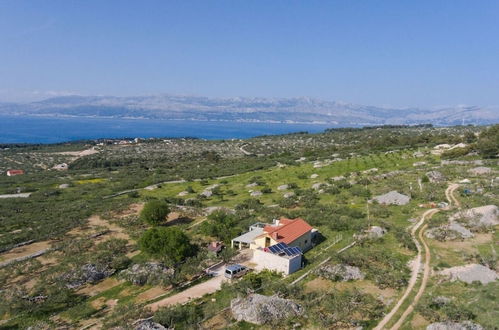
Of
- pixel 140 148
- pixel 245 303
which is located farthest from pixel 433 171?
pixel 140 148

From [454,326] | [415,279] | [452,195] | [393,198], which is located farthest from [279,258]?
[452,195]

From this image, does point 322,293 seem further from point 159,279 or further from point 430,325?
point 159,279

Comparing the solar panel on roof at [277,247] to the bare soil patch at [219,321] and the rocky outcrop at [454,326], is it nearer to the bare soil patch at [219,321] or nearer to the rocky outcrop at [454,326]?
the bare soil patch at [219,321]

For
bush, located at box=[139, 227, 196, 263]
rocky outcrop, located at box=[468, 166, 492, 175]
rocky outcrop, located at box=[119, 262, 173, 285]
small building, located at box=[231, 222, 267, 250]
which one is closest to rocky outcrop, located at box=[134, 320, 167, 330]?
rocky outcrop, located at box=[119, 262, 173, 285]

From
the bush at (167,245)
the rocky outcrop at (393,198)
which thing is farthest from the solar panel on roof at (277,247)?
the rocky outcrop at (393,198)

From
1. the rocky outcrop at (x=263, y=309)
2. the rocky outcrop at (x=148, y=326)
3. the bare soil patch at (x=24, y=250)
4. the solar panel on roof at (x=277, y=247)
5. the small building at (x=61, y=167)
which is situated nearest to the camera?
the rocky outcrop at (x=148, y=326)

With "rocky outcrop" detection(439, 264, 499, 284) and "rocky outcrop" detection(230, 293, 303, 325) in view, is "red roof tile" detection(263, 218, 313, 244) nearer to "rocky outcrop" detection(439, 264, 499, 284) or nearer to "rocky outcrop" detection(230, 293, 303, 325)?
"rocky outcrop" detection(230, 293, 303, 325)
